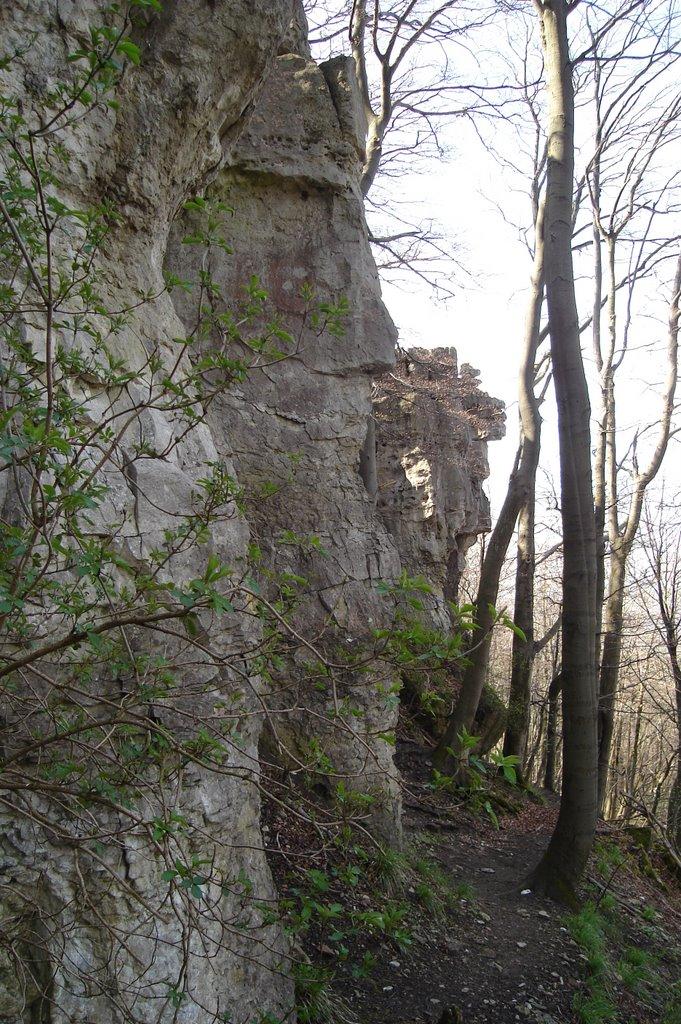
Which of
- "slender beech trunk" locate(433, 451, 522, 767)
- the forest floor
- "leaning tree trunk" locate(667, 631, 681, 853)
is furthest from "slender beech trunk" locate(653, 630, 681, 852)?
"slender beech trunk" locate(433, 451, 522, 767)

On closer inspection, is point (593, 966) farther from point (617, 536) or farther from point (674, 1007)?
point (617, 536)

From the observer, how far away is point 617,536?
13.3 meters

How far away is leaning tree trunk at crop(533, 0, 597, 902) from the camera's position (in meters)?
6.46

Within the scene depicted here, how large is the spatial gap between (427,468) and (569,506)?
6.57 metres

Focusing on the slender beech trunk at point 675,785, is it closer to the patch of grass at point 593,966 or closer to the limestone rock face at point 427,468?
the patch of grass at point 593,966

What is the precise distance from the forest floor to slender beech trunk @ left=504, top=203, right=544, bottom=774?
10.3 ft

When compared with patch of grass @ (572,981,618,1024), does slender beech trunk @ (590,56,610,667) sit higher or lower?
higher

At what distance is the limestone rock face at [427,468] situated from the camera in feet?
43.2

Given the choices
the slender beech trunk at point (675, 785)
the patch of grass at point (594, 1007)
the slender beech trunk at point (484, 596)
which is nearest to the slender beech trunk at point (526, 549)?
the slender beech trunk at point (484, 596)

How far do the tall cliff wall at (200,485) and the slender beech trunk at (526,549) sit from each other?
2722 millimetres

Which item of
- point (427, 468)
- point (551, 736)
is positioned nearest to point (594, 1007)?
point (551, 736)

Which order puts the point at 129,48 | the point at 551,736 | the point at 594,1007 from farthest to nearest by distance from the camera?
the point at 551,736 → the point at 594,1007 → the point at 129,48

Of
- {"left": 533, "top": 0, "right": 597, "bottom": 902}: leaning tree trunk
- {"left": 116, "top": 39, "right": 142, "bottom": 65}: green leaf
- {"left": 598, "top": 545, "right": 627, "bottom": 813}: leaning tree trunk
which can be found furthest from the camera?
{"left": 598, "top": 545, "right": 627, "bottom": 813}: leaning tree trunk

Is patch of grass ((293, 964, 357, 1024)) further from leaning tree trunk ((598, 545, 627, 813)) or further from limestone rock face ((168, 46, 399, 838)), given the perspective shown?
leaning tree trunk ((598, 545, 627, 813))
